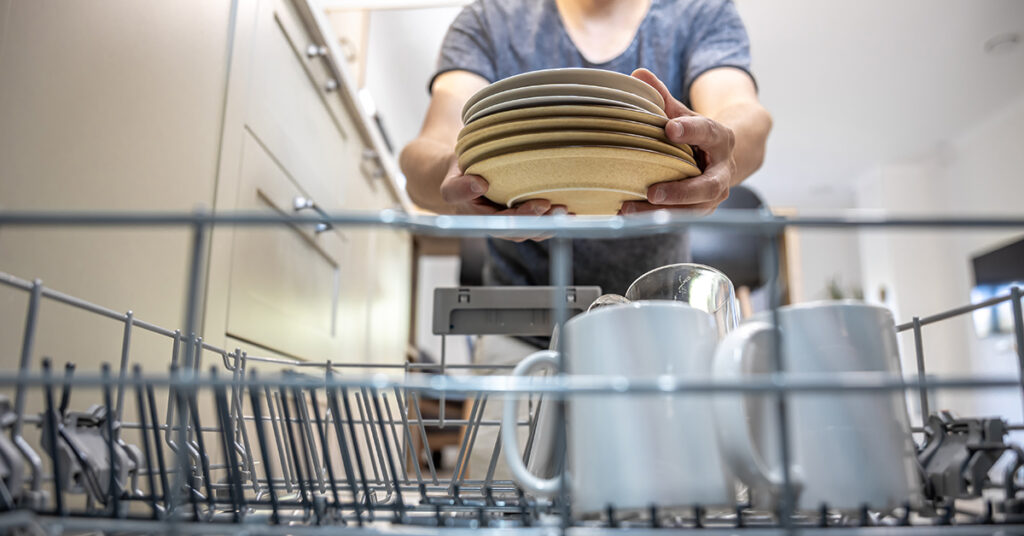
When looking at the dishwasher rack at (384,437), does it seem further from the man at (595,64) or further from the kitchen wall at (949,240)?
the kitchen wall at (949,240)

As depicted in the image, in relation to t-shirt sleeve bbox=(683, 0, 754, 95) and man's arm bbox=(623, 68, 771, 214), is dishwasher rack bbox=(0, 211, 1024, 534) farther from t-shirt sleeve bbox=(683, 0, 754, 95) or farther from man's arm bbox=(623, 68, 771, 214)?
t-shirt sleeve bbox=(683, 0, 754, 95)

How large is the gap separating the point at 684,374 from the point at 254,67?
995mm

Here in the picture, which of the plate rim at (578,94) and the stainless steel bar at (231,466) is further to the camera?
the plate rim at (578,94)

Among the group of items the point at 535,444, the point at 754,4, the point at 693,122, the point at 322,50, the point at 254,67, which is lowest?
the point at 535,444

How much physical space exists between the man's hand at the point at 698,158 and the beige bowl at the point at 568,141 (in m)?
0.02

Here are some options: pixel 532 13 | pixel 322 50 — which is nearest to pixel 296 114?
pixel 322 50

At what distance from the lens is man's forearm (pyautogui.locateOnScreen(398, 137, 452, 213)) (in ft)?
2.69

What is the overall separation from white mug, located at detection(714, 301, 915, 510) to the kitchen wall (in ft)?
13.1

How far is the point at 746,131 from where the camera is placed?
2.61 ft

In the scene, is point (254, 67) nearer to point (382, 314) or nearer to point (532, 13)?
point (532, 13)

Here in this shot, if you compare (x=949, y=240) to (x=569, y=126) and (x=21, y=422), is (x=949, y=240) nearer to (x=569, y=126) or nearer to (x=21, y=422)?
(x=569, y=126)

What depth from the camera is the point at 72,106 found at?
62 cm

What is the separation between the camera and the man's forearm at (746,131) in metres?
0.79

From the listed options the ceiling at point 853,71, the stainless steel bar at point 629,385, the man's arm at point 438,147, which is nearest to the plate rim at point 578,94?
the man's arm at point 438,147
